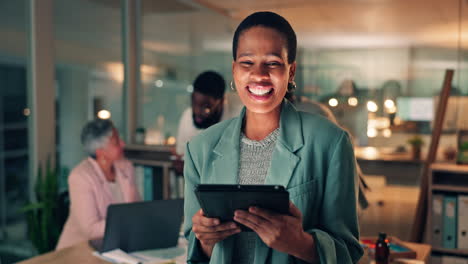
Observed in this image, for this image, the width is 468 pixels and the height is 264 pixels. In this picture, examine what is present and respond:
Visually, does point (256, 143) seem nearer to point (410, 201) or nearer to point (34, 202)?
point (34, 202)

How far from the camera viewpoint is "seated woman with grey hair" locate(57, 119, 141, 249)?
9.77 ft

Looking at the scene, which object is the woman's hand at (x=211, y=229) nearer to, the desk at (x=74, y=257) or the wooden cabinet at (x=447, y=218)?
the desk at (x=74, y=257)

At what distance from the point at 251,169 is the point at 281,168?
0.29 feet

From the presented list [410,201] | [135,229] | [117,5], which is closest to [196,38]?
[117,5]

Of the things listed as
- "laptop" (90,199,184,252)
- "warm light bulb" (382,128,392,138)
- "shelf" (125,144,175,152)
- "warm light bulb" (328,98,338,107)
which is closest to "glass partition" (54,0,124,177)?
"shelf" (125,144,175,152)

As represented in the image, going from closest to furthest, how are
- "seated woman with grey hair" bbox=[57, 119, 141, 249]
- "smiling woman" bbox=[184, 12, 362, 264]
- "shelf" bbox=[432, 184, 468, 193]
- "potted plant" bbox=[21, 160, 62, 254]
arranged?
1. "smiling woman" bbox=[184, 12, 362, 264]
2. "seated woman with grey hair" bbox=[57, 119, 141, 249]
3. "potted plant" bbox=[21, 160, 62, 254]
4. "shelf" bbox=[432, 184, 468, 193]

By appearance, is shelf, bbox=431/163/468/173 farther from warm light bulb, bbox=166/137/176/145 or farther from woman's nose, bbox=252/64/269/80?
woman's nose, bbox=252/64/269/80

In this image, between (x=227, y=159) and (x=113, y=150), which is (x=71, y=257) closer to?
(x=113, y=150)

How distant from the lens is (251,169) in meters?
1.16

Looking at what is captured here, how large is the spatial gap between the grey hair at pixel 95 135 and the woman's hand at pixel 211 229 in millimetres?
2335

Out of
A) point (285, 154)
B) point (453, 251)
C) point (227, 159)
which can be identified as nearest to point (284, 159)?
point (285, 154)

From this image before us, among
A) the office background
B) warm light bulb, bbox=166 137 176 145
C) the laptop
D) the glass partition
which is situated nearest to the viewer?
the laptop

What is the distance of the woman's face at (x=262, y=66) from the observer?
42.8 inches

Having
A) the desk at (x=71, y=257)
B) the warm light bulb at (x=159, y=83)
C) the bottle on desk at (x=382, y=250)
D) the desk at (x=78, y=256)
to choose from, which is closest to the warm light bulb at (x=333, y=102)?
the warm light bulb at (x=159, y=83)
